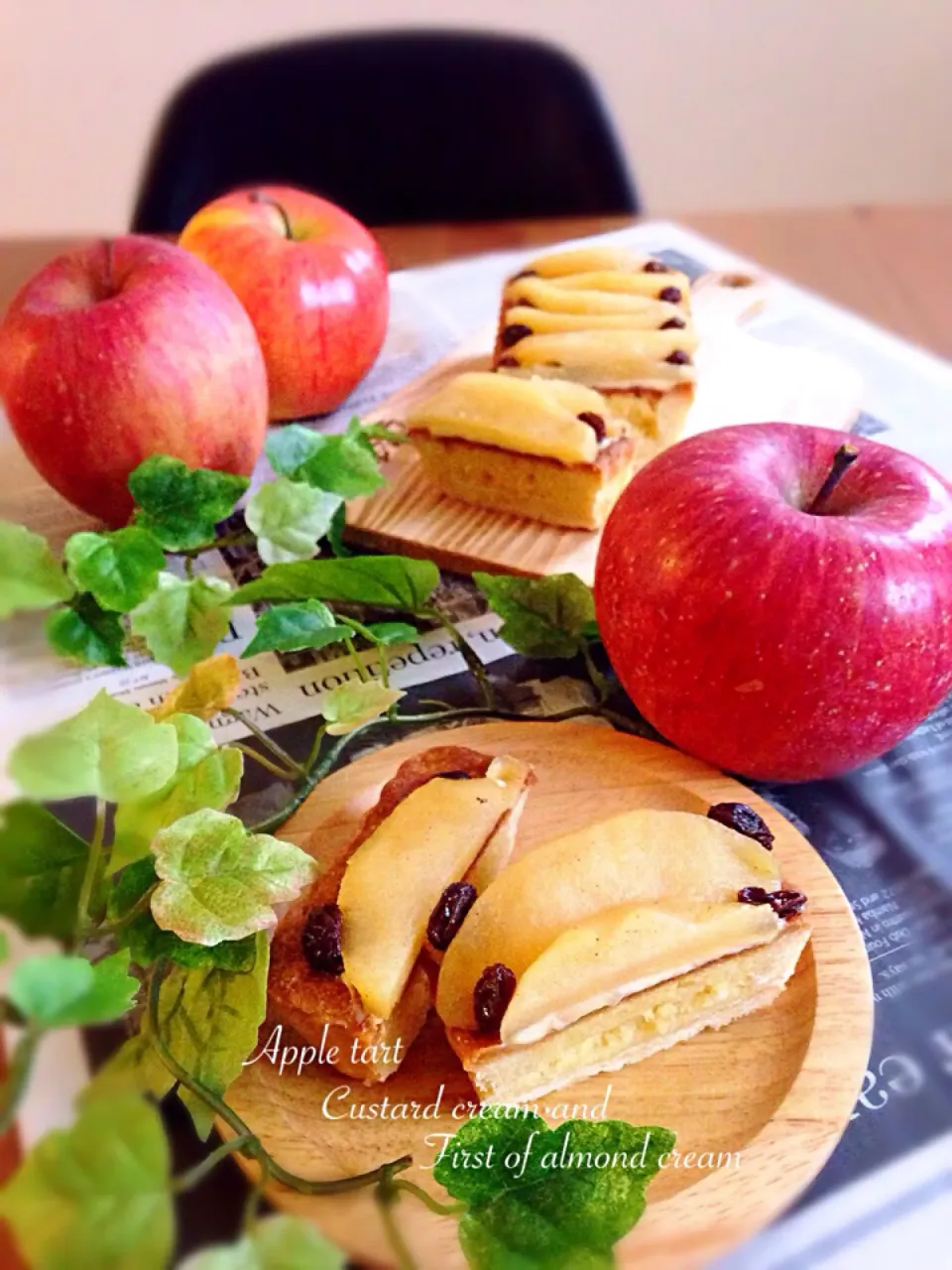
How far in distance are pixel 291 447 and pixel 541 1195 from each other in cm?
49

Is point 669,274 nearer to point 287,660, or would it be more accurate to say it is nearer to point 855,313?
point 855,313

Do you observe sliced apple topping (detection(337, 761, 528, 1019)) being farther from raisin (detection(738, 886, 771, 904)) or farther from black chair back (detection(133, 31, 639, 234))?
black chair back (detection(133, 31, 639, 234))

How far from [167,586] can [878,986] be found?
0.40 m

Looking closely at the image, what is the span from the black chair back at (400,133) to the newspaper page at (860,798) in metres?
0.30

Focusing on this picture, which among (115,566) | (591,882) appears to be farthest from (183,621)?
(591,882)

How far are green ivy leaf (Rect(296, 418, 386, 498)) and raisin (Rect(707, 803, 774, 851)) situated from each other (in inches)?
12.1

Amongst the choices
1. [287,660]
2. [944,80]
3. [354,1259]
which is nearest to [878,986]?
[354,1259]

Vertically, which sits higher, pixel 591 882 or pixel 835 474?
pixel 835 474

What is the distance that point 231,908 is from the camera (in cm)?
39

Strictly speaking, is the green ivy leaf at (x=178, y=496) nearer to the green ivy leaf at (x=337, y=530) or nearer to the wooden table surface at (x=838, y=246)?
the green ivy leaf at (x=337, y=530)

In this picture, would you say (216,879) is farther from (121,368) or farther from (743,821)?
(121,368)

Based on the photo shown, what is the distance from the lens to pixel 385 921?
44 cm

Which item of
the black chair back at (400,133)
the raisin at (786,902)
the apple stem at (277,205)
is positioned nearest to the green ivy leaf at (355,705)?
the raisin at (786,902)

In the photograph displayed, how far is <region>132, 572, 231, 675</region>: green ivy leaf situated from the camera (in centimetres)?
57
